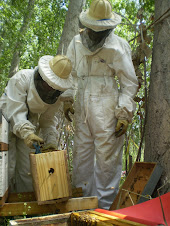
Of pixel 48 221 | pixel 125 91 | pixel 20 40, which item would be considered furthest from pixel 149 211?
pixel 20 40

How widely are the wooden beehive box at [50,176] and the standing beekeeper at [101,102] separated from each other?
62 centimetres

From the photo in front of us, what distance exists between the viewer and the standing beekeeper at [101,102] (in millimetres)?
3307

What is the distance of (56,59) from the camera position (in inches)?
125

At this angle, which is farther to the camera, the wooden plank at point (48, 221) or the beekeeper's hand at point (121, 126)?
the beekeeper's hand at point (121, 126)

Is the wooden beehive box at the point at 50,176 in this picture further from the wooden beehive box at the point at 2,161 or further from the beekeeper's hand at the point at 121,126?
the beekeeper's hand at the point at 121,126

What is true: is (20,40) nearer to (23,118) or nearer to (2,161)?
(23,118)

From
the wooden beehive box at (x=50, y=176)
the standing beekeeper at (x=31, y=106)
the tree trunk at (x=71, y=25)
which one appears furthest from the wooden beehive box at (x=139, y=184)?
the tree trunk at (x=71, y=25)

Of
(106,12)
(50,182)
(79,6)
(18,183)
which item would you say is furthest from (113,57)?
(79,6)

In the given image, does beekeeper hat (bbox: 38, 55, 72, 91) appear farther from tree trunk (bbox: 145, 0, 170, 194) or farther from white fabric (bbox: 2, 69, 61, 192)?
tree trunk (bbox: 145, 0, 170, 194)

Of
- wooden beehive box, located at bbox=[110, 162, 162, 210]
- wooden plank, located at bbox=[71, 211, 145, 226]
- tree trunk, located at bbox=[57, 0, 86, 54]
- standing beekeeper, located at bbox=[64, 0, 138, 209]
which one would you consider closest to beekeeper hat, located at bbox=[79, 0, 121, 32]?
standing beekeeper, located at bbox=[64, 0, 138, 209]

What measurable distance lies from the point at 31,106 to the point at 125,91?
1.06 meters

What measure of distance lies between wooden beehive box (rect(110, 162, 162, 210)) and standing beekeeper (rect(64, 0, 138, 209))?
1.13ft

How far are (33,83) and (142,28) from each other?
5.34 feet

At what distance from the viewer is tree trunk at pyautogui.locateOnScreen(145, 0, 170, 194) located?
3039 millimetres
